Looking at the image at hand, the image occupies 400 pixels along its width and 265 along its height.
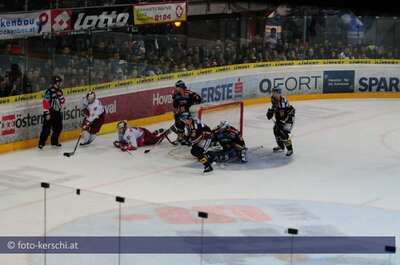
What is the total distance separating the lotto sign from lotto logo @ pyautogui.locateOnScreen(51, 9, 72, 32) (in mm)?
1974

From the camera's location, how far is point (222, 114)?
1405 centimetres

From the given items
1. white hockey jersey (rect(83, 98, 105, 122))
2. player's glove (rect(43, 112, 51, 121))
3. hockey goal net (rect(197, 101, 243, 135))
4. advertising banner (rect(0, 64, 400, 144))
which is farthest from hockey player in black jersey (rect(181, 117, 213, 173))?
advertising banner (rect(0, 64, 400, 144))

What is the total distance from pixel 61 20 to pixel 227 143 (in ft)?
15.1

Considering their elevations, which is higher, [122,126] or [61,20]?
[61,20]

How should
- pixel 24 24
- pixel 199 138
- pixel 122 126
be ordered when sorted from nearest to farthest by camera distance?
pixel 199 138, pixel 122 126, pixel 24 24

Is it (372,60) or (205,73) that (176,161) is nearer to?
(205,73)

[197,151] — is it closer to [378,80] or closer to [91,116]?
[91,116]

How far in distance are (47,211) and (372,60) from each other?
13.7 meters

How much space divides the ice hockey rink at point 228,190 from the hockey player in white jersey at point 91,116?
247 mm

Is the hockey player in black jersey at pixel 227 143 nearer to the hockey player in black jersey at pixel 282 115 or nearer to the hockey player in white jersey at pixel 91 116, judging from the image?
the hockey player in black jersey at pixel 282 115

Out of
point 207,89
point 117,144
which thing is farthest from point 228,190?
point 207,89

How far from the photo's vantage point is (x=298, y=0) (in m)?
24.4

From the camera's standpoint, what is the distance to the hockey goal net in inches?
545

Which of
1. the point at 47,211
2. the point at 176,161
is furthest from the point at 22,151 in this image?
the point at 47,211
